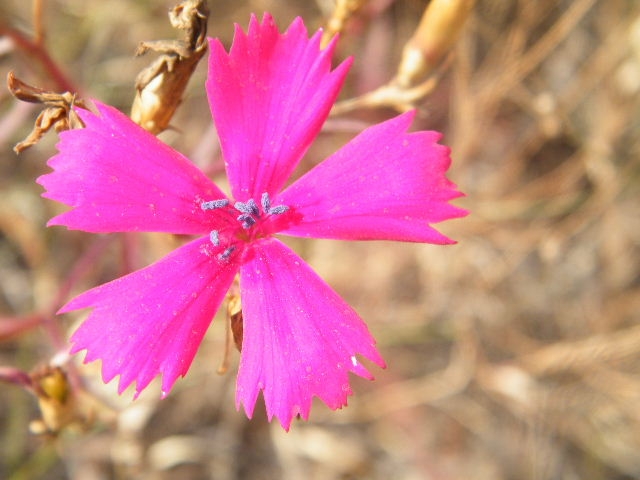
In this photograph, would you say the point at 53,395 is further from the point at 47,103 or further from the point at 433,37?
the point at 433,37

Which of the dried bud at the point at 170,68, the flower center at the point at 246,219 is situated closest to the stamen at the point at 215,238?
the flower center at the point at 246,219

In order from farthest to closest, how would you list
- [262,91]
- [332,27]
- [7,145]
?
[7,145]
[332,27]
[262,91]

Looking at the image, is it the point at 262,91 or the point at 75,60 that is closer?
the point at 262,91

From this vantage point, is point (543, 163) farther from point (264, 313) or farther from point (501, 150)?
point (264, 313)

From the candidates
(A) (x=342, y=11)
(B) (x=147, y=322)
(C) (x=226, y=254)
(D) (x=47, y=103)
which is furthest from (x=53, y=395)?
(A) (x=342, y=11)

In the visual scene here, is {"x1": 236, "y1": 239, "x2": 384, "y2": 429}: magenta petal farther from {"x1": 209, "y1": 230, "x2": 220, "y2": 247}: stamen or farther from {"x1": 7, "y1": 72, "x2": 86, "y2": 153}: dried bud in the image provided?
{"x1": 7, "y1": 72, "x2": 86, "y2": 153}: dried bud

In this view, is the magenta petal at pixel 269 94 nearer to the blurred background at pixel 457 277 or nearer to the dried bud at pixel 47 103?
the dried bud at pixel 47 103

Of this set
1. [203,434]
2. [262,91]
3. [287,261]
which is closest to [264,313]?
[287,261]
